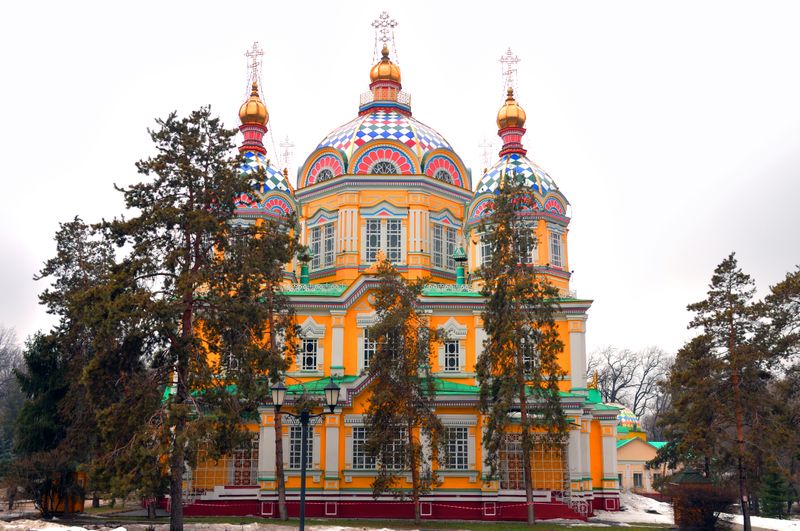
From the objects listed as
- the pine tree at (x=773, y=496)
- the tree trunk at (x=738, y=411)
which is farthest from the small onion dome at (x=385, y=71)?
the pine tree at (x=773, y=496)

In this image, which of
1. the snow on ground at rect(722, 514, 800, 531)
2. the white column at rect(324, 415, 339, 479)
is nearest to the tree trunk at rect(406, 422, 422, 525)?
the white column at rect(324, 415, 339, 479)

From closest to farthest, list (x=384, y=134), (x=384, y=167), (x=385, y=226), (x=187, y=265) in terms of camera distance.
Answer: (x=187, y=265) → (x=385, y=226) → (x=384, y=167) → (x=384, y=134)

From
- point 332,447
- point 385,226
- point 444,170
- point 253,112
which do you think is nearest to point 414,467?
point 332,447

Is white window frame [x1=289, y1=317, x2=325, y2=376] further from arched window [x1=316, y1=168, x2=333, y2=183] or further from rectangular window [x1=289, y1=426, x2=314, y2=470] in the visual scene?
arched window [x1=316, y1=168, x2=333, y2=183]

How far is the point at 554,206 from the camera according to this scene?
3347 centimetres

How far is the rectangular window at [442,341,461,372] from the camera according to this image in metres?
30.3

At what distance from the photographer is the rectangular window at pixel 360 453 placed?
91.2ft

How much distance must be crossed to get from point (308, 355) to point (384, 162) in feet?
28.3

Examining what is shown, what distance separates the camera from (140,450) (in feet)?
56.4

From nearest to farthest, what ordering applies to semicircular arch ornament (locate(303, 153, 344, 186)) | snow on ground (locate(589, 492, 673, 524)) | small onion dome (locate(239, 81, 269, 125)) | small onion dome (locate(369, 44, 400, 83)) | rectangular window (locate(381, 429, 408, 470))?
rectangular window (locate(381, 429, 408, 470)) < snow on ground (locate(589, 492, 673, 524)) < semicircular arch ornament (locate(303, 153, 344, 186)) < small onion dome (locate(239, 81, 269, 125)) < small onion dome (locate(369, 44, 400, 83))

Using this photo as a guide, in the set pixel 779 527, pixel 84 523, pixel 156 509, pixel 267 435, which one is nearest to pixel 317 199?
pixel 267 435

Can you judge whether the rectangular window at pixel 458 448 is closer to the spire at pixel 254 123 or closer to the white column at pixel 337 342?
the white column at pixel 337 342

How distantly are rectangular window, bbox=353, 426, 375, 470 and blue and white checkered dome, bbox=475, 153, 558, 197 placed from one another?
11.1 meters

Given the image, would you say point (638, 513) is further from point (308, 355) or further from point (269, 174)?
point (269, 174)
